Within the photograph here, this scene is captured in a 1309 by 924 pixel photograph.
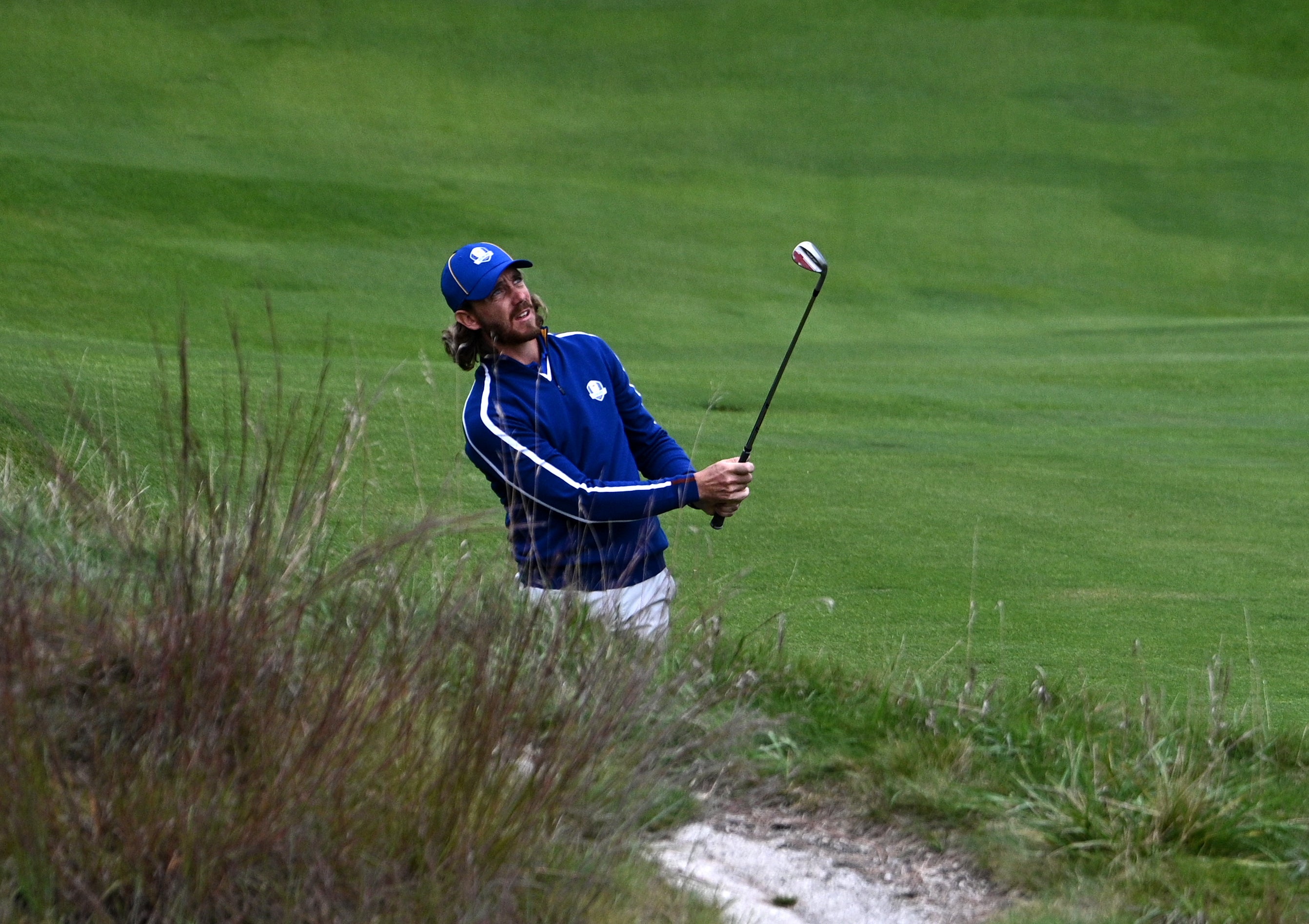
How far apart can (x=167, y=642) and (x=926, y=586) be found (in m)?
4.42

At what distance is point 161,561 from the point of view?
270cm

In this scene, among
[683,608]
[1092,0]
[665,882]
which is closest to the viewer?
[665,882]

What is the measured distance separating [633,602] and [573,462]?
44 cm

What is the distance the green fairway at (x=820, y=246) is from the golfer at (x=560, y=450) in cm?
32

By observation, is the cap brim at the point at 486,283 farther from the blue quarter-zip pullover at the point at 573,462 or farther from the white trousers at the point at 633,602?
the white trousers at the point at 633,602

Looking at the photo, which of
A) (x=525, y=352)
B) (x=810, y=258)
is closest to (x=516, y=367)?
(x=525, y=352)

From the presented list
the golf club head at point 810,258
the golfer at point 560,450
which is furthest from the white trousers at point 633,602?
the golf club head at point 810,258

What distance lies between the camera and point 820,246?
2030cm

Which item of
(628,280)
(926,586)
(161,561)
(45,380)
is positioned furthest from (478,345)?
(628,280)

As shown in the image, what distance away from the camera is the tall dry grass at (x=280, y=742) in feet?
7.80

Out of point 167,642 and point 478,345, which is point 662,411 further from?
point 167,642

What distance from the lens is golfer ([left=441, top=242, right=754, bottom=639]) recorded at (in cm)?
427

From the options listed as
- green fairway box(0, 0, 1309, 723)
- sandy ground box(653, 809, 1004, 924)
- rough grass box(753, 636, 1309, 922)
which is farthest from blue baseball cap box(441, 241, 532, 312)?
sandy ground box(653, 809, 1004, 924)

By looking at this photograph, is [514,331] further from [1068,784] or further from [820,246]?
[820,246]
